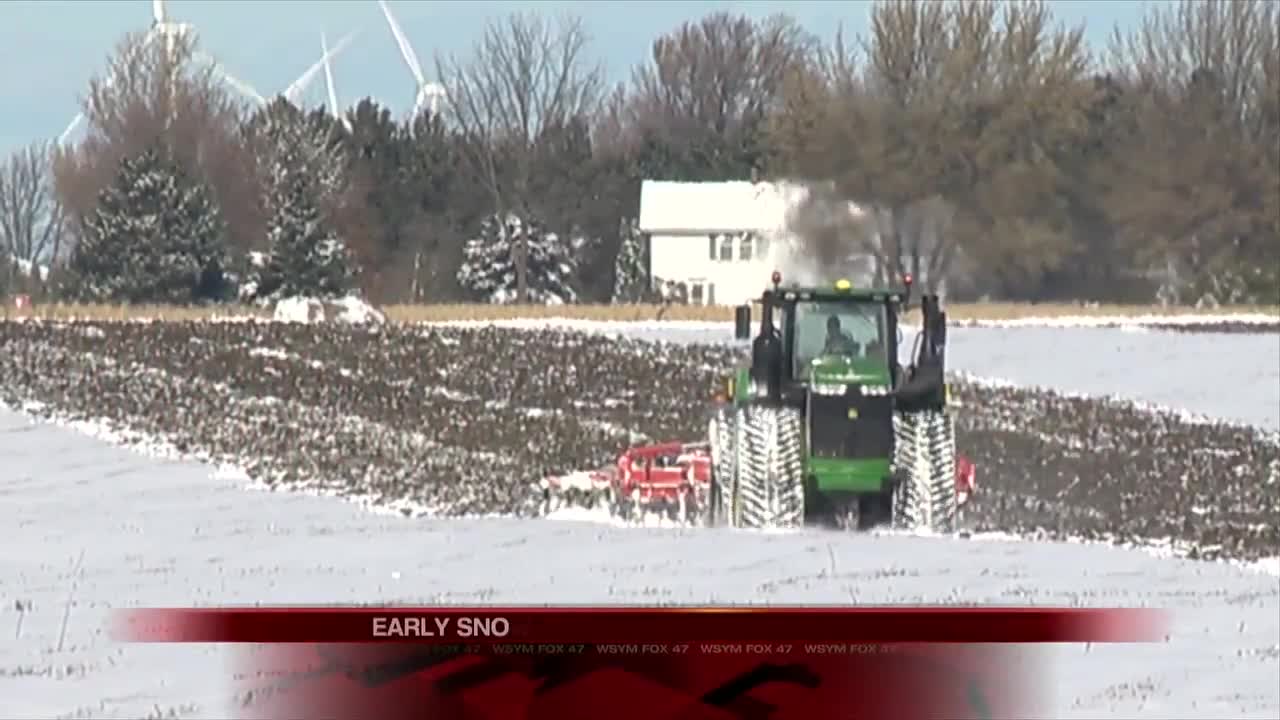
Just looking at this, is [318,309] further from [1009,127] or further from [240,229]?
[1009,127]

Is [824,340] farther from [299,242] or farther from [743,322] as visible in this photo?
[299,242]

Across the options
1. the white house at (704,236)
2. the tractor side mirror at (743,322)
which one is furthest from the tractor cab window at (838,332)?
the white house at (704,236)

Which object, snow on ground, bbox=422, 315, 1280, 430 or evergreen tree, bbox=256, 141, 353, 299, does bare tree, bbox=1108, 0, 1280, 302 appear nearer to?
snow on ground, bbox=422, 315, 1280, 430

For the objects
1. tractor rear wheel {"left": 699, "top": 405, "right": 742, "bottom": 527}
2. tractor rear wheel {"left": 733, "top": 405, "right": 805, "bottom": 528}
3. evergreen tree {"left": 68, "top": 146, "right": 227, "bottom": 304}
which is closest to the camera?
tractor rear wheel {"left": 733, "top": 405, "right": 805, "bottom": 528}

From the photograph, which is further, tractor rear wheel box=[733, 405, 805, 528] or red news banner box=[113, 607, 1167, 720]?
tractor rear wheel box=[733, 405, 805, 528]

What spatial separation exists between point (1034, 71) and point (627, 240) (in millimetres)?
15846

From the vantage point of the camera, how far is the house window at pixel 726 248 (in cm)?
4462

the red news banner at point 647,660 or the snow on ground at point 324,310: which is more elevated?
the red news banner at point 647,660

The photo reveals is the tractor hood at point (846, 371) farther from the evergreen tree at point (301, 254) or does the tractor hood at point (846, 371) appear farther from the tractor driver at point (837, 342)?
the evergreen tree at point (301, 254)

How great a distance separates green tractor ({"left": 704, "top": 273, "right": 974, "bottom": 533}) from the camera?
1503 centimetres

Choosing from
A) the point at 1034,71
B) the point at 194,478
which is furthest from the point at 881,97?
the point at 194,478

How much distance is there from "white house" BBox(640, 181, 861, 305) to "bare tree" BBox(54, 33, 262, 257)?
9871 millimetres

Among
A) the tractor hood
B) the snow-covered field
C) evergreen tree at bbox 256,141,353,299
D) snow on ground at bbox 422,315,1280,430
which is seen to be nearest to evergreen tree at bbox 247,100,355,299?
evergreen tree at bbox 256,141,353,299
